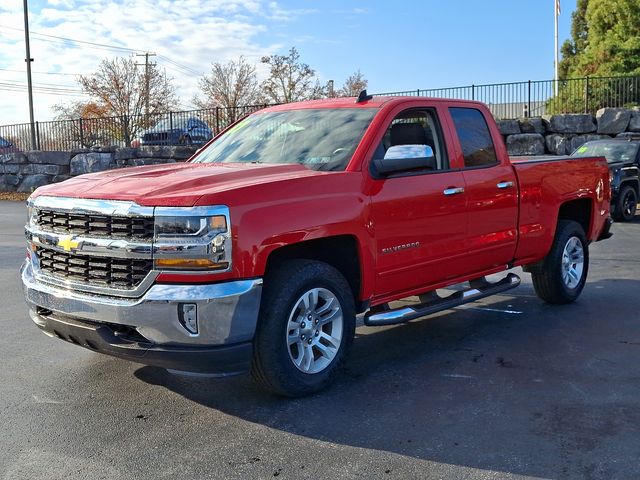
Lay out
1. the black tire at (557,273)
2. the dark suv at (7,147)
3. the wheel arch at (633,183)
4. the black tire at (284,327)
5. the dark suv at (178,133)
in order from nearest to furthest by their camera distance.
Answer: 1. the black tire at (284,327)
2. the black tire at (557,273)
3. the wheel arch at (633,183)
4. the dark suv at (178,133)
5. the dark suv at (7,147)

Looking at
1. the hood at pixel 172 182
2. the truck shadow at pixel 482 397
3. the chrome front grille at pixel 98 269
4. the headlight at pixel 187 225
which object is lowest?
the truck shadow at pixel 482 397

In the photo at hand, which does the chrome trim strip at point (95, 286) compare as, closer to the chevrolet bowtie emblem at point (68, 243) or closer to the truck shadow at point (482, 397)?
the chevrolet bowtie emblem at point (68, 243)

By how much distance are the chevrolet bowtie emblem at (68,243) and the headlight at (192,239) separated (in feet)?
2.13

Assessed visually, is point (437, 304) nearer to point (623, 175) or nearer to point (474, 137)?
point (474, 137)

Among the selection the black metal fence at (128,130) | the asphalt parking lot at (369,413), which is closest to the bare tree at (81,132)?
the black metal fence at (128,130)

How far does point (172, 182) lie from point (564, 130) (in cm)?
1754

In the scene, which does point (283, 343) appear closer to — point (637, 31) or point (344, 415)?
point (344, 415)

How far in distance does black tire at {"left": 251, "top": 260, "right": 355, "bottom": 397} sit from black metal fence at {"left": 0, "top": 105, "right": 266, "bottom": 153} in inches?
727

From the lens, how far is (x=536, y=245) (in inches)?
266

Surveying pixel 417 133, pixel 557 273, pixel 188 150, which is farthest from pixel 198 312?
pixel 188 150

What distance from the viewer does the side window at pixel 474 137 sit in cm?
603

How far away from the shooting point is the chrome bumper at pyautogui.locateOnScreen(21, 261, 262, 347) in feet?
13.2

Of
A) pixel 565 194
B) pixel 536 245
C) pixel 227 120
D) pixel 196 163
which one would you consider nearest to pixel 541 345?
pixel 536 245

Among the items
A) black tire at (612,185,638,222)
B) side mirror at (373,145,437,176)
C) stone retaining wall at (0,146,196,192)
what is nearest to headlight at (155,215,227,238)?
side mirror at (373,145,437,176)
